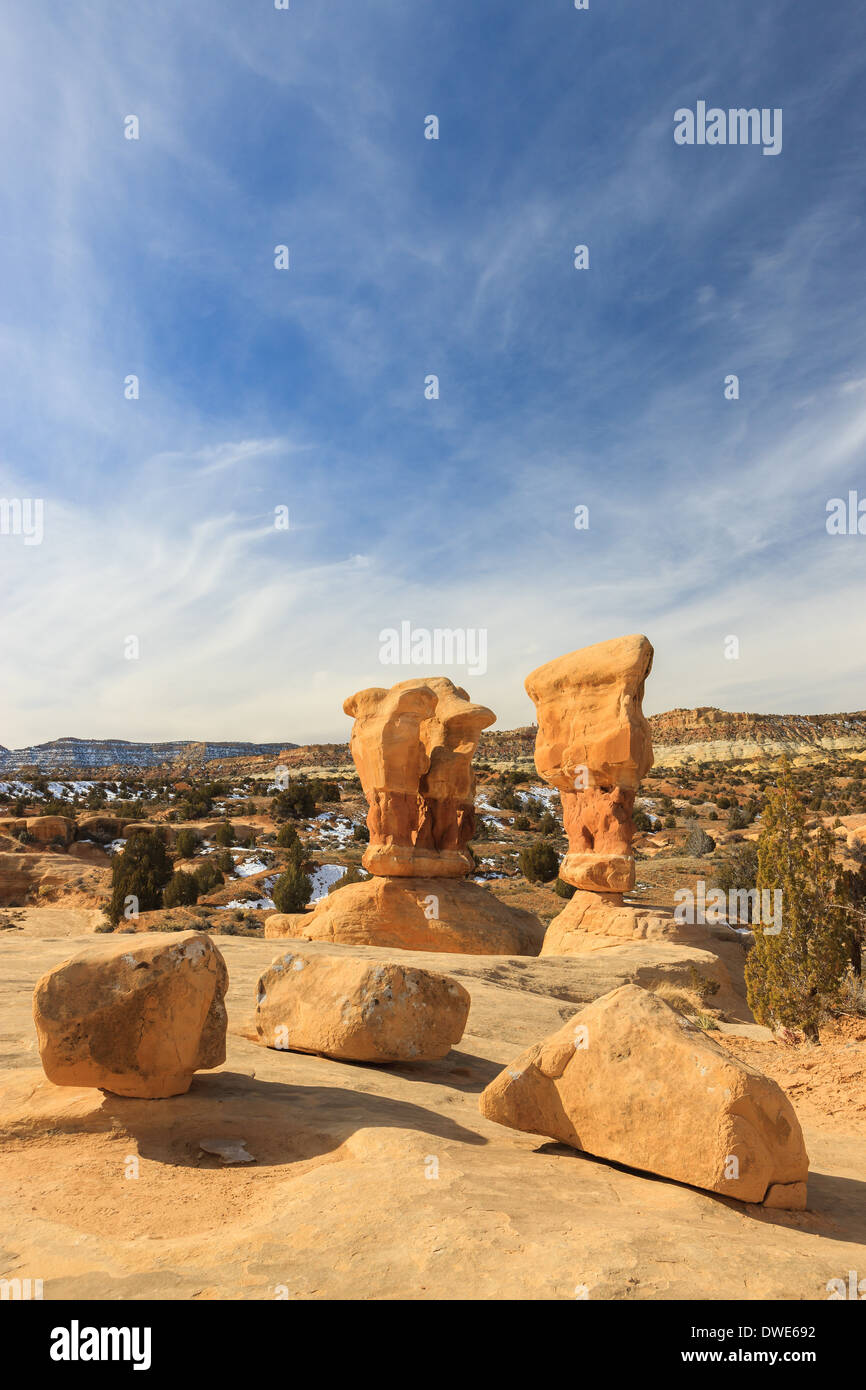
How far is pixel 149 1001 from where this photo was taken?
5086 mm

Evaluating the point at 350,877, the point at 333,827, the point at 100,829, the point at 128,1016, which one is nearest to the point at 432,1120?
the point at 128,1016

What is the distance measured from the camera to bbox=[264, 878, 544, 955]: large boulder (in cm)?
1739

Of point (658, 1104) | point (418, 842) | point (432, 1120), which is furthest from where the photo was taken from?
point (418, 842)

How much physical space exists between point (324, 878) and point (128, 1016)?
1069 inches

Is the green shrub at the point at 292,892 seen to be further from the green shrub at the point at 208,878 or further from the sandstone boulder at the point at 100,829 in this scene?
the sandstone boulder at the point at 100,829

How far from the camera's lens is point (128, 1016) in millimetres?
5039

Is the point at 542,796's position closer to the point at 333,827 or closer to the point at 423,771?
the point at 333,827

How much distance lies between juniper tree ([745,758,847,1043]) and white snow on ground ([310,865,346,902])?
20583 millimetres

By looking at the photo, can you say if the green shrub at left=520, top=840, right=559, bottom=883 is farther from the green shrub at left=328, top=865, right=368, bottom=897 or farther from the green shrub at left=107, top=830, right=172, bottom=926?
the green shrub at left=107, top=830, right=172, bottom=926

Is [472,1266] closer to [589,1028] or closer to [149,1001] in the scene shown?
[589,1028]

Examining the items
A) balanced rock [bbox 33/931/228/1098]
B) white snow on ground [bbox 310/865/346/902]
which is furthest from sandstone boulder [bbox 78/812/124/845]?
balanced rock [bbox 33/931/228/1098]

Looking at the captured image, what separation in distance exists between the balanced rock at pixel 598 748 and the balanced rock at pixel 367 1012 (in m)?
10.5

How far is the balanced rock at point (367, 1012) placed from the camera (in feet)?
22.8

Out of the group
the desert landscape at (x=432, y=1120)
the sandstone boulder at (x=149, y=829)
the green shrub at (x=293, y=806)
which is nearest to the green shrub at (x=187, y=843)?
the sandstone boulder at (x=149, y=829)
